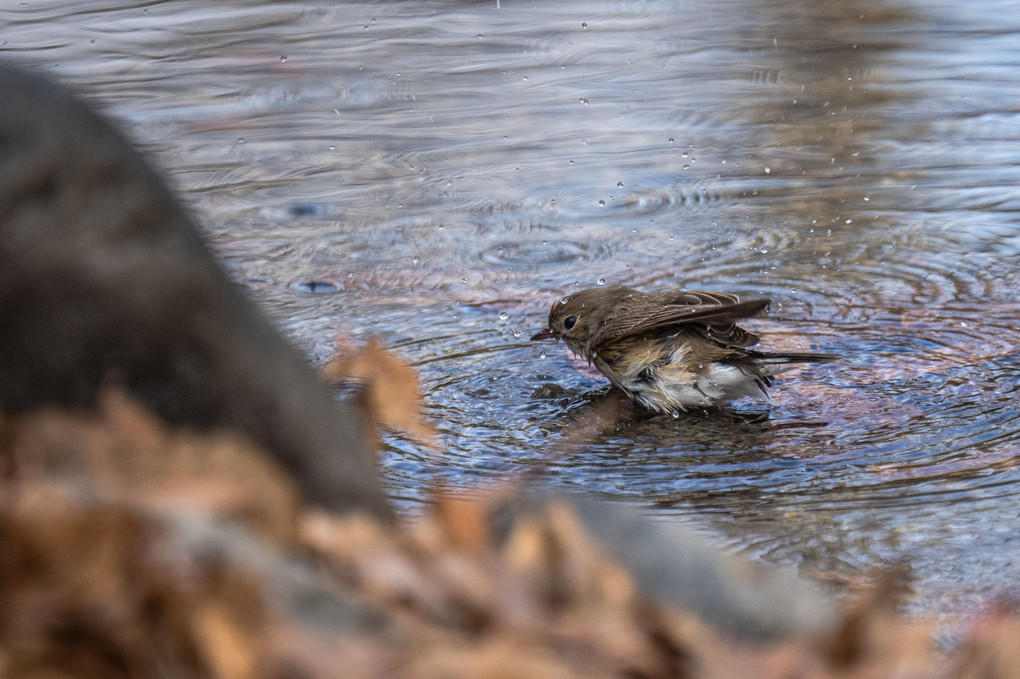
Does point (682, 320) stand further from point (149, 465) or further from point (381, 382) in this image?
point (149, 465)

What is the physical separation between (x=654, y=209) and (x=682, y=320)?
266 centimetres

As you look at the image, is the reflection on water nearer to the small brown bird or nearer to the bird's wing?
the small brown bird

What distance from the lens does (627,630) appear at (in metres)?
2.16

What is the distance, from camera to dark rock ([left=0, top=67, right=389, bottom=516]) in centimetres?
257

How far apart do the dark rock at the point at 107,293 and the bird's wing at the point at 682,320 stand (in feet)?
11.9

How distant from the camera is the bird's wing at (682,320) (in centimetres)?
612

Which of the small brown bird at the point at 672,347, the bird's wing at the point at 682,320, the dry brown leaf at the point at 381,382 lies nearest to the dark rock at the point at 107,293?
the dry brown leaf at the point at 381,382

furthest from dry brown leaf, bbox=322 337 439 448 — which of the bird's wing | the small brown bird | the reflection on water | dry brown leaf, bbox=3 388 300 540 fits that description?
the bird's wing

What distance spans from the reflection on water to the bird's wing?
0.36 meters

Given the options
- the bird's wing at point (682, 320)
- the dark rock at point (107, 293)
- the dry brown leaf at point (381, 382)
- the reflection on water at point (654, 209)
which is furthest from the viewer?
the bird's wing at point (682, 320)

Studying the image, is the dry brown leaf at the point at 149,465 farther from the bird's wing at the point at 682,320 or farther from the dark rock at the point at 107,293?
the bird's wing at the point at 682,320

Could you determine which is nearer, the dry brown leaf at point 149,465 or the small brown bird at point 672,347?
the dry brown leaf at point 149,465

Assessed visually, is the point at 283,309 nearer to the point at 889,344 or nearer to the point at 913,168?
the point at 889,344

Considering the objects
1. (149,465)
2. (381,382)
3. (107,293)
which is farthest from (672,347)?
(149,465)
